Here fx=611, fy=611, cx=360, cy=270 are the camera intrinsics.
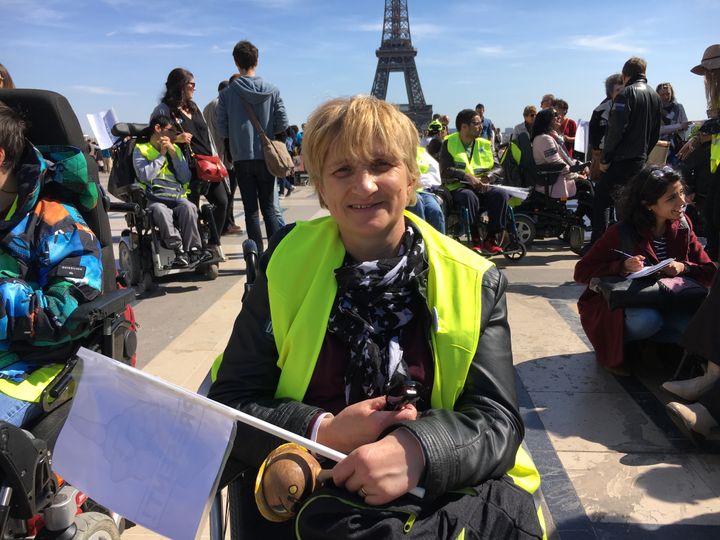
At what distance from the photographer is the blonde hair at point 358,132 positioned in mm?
1680

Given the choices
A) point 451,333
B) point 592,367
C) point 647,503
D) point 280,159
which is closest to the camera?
point 451,333

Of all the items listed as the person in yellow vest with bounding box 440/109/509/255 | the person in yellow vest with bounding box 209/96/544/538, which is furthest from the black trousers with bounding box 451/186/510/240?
the person in yellow vest with bounding box 209/96/544/538

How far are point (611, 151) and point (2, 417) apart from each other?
577cm

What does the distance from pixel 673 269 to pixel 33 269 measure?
3.31 m

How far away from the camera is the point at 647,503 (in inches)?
100.0

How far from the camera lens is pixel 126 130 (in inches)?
232

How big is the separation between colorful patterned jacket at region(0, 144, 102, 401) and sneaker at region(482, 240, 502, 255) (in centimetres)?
553

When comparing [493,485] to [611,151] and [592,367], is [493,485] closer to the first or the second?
[592,367]

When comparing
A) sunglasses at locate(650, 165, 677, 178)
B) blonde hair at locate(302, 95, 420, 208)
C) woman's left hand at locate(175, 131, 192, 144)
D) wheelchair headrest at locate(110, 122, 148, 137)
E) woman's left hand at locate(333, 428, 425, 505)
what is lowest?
woman's left hand at locate(333, 428, 425, 505)

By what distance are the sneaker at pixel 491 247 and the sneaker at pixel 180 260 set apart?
3466mm

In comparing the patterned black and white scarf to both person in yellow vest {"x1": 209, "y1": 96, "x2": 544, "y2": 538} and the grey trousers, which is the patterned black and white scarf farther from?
the grey trousers

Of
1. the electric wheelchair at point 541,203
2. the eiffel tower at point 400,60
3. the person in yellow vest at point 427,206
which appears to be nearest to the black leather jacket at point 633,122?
the electric wheelchair at point 541,203

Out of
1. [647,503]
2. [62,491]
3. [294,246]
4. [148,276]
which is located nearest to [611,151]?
[647,503]

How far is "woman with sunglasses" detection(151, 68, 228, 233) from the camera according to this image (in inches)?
244
